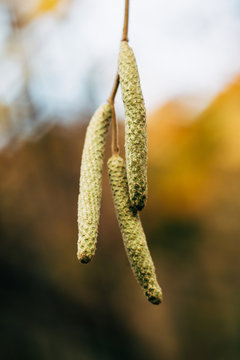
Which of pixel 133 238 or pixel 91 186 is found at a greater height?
pixel 91 186

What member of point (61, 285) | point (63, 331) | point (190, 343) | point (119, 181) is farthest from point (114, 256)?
point (119, 181)

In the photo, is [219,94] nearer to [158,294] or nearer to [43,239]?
[43,239]

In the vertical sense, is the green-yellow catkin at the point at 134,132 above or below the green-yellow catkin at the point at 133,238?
above

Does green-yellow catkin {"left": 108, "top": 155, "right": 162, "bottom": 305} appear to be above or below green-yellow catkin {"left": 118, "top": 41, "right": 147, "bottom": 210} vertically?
below
